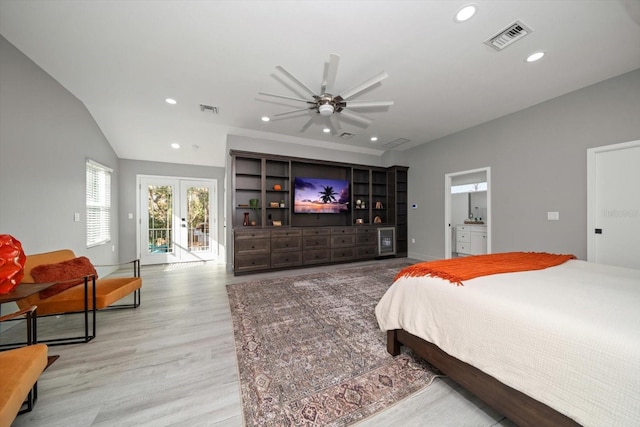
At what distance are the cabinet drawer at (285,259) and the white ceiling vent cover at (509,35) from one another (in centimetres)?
422

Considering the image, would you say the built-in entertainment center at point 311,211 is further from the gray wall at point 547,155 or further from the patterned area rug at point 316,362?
the gray wall at point 547,155

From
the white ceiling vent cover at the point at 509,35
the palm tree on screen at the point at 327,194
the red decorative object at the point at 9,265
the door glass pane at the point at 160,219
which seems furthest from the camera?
the door glass pane at the point at 160,219

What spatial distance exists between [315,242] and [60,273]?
368cm

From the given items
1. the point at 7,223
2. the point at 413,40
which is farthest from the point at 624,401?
the point at 7,223

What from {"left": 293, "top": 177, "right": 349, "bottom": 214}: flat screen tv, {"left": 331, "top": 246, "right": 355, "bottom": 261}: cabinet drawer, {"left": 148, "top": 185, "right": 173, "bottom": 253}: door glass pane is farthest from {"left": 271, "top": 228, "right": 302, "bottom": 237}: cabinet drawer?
{"left": 148, "top": 185, "right": 173, "bottom": 253}: door glass pane

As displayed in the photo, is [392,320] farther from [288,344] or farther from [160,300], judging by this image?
[160,300]

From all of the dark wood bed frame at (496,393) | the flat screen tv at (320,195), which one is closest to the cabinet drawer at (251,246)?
the flat screen tv at (320,195)

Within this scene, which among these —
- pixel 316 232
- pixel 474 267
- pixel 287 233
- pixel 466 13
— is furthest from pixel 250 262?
pixel 466 13

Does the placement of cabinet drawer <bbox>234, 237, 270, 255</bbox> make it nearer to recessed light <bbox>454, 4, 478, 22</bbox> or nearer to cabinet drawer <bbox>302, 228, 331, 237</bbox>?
cabinet drawer <bbox>302, 228, 331, 237</bbox>

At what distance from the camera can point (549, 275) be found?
5.66ft

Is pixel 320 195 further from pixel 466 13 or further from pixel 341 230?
pixel 466 13

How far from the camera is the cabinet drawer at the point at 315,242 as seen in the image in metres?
4.86

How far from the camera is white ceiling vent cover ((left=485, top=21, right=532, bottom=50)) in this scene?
2096mm

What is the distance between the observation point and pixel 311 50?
2408 millimetres
